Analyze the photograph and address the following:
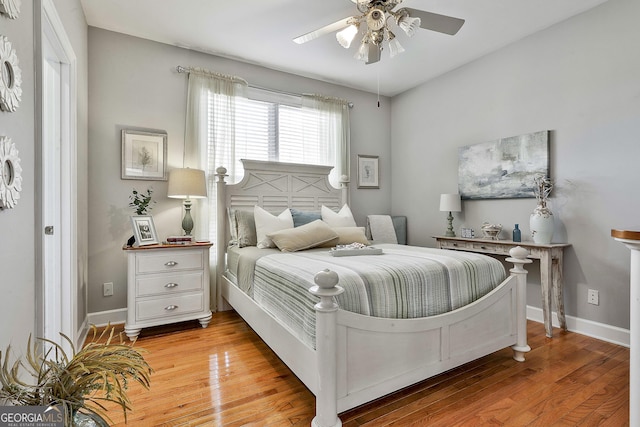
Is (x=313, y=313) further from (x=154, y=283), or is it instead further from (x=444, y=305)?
(x=154, y=283)

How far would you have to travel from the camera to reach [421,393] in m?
1.83

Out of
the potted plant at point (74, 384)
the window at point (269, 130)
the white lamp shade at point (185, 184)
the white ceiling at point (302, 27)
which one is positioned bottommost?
the potted plant at point (74, 384)

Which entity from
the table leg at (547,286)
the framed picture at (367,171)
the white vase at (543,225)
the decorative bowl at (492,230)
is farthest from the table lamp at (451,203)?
the framed picture at (367,171)

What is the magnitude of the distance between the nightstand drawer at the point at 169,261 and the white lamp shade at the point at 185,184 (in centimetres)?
55

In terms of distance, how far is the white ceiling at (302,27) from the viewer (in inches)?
104

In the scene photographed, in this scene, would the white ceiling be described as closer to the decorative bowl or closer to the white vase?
the white vase

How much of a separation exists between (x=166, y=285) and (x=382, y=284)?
2.00 m

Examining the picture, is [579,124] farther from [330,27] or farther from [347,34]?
[330,27]

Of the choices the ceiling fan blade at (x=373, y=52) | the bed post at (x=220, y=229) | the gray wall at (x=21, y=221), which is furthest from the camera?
the bed post at (x=220, y=229)

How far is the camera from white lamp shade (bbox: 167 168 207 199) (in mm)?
2928

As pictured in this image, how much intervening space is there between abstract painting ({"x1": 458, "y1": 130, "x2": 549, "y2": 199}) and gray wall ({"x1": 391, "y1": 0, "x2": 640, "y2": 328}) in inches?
3.4

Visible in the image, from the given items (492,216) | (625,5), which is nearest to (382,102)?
(492,216)

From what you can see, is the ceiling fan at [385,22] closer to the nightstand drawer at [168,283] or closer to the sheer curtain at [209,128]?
the sheer curtain at [209,128]

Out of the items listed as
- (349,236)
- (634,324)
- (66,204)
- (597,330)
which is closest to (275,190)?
(349,236)
